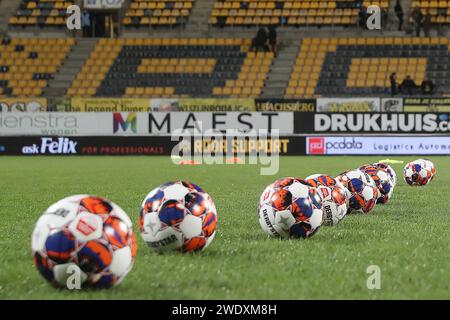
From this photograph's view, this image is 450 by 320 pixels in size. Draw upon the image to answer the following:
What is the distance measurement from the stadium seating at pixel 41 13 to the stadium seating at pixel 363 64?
1246 centimetres

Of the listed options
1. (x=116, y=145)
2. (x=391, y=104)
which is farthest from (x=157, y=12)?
(x=391, y=104)

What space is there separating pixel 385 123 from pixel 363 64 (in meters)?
6.60

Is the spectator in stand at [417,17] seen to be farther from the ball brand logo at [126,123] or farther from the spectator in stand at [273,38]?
the ball brand logo at [126,123]

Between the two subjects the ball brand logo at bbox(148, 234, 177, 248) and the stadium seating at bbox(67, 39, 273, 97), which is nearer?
the ball brand logo at bbox(148, 234, 177, 248)

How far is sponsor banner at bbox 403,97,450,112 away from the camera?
31.8 m

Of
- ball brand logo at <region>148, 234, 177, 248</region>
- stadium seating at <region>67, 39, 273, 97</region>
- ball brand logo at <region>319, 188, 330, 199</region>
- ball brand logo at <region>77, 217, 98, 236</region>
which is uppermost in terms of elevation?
stadium seating at <region>67, 39, 273, 97</region>

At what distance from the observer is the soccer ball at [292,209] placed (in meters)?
7.64

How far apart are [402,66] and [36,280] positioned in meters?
33.1

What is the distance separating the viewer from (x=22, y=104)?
3381 cm

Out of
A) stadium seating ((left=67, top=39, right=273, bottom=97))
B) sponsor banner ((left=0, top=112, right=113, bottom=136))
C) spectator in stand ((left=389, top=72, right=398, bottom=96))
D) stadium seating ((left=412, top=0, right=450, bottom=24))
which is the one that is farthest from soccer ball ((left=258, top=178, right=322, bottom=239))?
stadium seating ((left=412, top=0, right=450, bottom=24))

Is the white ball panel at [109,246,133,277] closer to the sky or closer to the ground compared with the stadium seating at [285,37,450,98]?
closer to the ground

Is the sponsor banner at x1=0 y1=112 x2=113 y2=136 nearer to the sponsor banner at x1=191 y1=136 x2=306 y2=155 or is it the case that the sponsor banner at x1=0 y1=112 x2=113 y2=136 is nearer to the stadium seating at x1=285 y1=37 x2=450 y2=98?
the sponsor banner at x1=191 y1=136 x2=306 y2=155

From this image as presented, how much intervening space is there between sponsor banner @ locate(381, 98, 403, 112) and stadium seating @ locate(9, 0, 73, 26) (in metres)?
17.8
